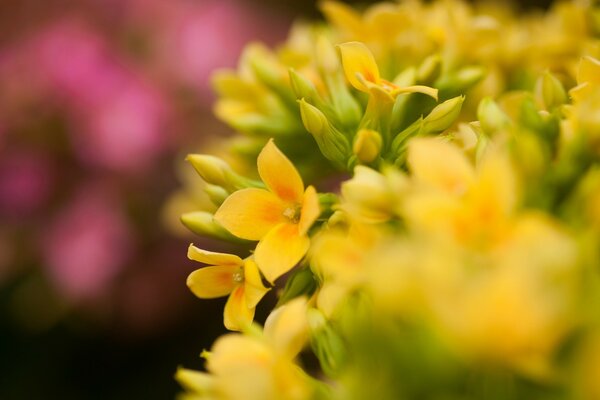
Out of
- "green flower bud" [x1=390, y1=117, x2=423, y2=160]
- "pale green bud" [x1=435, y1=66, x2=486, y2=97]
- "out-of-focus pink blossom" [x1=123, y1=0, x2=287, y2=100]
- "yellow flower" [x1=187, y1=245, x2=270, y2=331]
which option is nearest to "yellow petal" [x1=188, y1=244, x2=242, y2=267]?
"yellow flower" [x1=187, y1=245, x2=270, y2=331]

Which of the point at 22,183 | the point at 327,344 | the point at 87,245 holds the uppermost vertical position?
the point at 327,344

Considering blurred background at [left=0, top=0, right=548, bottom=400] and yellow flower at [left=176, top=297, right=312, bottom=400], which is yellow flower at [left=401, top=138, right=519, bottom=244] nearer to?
yellow flower at [left=176, top=297, right=312, bottom=400]

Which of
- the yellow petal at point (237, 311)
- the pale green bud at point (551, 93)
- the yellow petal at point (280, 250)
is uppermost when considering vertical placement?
the yellow petal at point (280, 250)

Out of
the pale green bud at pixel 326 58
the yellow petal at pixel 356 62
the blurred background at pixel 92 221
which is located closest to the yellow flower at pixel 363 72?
the yellow petal at pixel 356 62

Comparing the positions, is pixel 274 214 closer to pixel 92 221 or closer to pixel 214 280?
pixel 214 280

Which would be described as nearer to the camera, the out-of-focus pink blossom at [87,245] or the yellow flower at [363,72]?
the yellow flower at [363,72]

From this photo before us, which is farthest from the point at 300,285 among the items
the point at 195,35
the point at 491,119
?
the point at 195,35

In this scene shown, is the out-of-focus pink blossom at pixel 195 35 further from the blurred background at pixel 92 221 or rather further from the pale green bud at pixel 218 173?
the pale green bud at pixel 218 173
